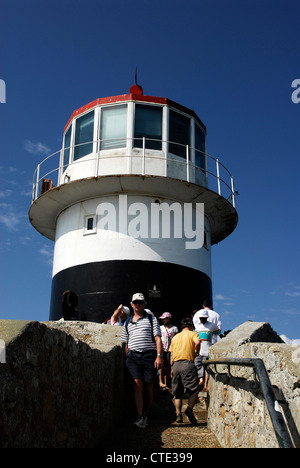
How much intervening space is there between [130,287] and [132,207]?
90.9 inches

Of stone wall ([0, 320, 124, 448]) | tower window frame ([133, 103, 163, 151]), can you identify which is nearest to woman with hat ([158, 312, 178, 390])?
stone wall ([0, 320, 124, 448])

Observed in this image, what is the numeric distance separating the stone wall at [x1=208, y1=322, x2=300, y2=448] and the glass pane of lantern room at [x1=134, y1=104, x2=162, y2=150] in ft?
25.7

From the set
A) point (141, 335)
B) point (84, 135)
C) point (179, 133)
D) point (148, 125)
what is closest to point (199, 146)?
point (179, 133)

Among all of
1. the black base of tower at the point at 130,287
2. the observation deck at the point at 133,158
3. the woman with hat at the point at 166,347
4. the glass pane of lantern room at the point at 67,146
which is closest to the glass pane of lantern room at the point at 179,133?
the observation deck at the point at 133,158

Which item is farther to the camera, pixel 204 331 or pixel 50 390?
pixel 204 331

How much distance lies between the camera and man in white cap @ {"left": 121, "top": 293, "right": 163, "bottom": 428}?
6965 mm

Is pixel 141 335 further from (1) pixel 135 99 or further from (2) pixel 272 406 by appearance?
(1) pixel 135 99

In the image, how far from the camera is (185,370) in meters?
7.31

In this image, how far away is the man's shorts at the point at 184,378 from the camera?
23.7 ft

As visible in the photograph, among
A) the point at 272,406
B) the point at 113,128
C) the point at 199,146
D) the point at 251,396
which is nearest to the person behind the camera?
the point at 272,406

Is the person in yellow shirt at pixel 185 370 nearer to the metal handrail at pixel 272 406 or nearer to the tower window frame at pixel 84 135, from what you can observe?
the metal handrail at pixel 272 406

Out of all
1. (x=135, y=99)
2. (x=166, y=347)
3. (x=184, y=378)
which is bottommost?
(x=184, y=378)
